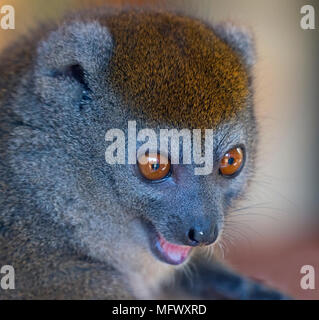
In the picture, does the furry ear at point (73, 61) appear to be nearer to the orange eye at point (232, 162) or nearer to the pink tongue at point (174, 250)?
the orange eye at point (232, 162)

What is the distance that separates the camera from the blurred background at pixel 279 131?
10.3 ft

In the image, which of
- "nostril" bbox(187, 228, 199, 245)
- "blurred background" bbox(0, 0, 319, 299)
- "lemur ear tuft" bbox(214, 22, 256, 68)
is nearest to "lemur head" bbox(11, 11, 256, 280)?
"nostril" bbox(187, 228, 199, 245)

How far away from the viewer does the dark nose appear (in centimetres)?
222

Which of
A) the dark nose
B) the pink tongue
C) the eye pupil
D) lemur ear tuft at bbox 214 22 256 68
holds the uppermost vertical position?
lemur ear tuft at bbox 214 22 256 68

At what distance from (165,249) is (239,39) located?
3.76 ft

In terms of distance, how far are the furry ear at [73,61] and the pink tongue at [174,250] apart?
0.75m

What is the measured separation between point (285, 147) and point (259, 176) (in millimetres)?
1717

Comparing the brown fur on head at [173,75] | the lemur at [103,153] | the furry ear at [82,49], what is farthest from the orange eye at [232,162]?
the furry ear at [82,49]

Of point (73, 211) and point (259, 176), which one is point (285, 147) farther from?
point (73, 211)

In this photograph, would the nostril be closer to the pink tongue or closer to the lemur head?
the lemur head

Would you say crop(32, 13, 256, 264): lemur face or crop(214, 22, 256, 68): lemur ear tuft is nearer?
crop(32, 13, 256, 264): lemur face

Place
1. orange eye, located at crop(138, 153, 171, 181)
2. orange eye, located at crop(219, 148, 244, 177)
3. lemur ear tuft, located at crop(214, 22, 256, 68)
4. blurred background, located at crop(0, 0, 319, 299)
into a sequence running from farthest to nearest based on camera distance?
blurred background, located at crop(0, 0, 319, 299) → lemur ear tuft, located at crop(214, 22, 256, 68) → orange eye, located at crop(219, 148, 244, 177) → orange eye, located at crop(138, 153, 171, 181)

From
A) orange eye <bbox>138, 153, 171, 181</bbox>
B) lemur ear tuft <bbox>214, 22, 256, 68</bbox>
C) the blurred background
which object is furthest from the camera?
the blurred background

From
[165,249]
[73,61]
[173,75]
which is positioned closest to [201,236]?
[165,249]
